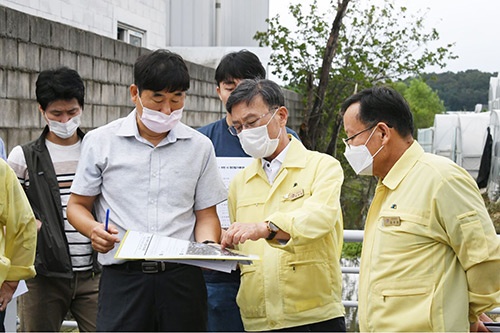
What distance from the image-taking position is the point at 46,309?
3.77 metres

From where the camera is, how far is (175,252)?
2.69 meters

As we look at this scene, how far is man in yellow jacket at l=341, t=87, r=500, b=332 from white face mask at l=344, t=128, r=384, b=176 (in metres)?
0.02

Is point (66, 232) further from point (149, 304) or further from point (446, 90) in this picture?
point (446, 90)

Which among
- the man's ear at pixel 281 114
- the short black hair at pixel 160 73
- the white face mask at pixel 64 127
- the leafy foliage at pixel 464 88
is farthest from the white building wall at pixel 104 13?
the leafy foliage at pixel 464 88

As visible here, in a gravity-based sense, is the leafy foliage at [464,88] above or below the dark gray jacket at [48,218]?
above

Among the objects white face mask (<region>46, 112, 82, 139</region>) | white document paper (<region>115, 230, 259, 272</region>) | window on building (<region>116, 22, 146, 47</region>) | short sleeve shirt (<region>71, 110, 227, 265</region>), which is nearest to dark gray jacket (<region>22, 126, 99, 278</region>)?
white face mask (<region>46, 112, 82, 139</region>)

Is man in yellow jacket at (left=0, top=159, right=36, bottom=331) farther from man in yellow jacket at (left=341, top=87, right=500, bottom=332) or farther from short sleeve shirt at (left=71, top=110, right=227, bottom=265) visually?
man in yellow jacket at (left=341, top=87, right=500, bottom=332)

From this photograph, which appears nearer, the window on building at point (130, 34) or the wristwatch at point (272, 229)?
the wristwatch at point (272, 229)

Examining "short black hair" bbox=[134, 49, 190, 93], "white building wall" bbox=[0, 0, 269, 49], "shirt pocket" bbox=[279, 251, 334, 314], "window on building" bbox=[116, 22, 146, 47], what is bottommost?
"shirt pocket" bbox=[279, 251, 334, 314]

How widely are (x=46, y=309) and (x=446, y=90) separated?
8170cm

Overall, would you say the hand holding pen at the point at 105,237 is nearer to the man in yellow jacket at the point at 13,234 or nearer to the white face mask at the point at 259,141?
the man in yellow jacket at the point at 13,234

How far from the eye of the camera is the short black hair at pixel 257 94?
3227 millimetres

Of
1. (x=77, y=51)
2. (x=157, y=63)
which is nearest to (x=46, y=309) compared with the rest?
(x=157, y=63)

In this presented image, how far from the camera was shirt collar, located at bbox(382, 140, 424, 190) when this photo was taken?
270 cm
